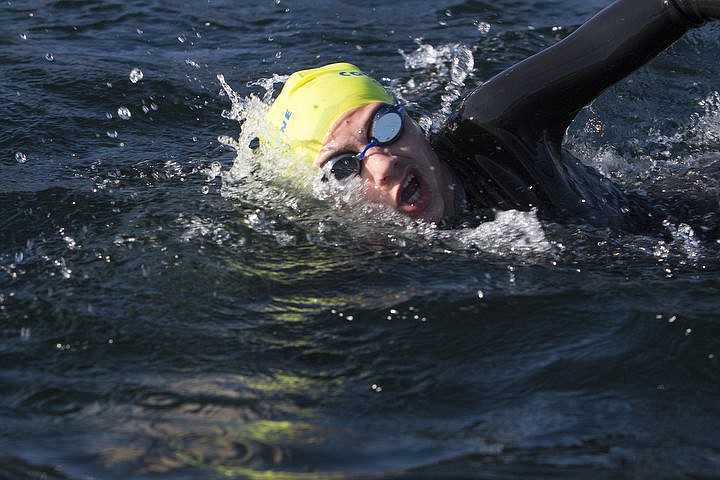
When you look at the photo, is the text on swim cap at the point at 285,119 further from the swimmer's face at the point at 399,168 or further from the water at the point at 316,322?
the swimmer's face at the point at 399,168

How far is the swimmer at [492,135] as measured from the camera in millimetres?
4320

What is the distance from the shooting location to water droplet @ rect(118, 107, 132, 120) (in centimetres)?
705

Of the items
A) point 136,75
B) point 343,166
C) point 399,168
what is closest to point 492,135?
point 399,168

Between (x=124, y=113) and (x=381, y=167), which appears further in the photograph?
(x=124, y=113)

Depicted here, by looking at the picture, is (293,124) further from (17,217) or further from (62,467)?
(62,467)

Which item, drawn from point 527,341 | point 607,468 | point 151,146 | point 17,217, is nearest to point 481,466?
point 607,468

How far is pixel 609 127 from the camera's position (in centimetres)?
702

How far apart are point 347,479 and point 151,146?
409 centimetres

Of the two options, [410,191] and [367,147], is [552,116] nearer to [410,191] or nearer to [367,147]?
[410,191]

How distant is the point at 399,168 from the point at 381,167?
0.27 feet

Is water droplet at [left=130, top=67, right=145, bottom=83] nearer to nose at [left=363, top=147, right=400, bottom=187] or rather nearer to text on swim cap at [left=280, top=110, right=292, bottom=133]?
text on swim cap at [left=280, top=110, right=292, bottom=133]

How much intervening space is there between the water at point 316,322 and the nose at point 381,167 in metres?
0.20

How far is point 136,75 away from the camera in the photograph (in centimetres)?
773

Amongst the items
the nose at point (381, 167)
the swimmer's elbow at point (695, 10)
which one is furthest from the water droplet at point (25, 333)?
the swimmer's elbow at point (695, 10)
